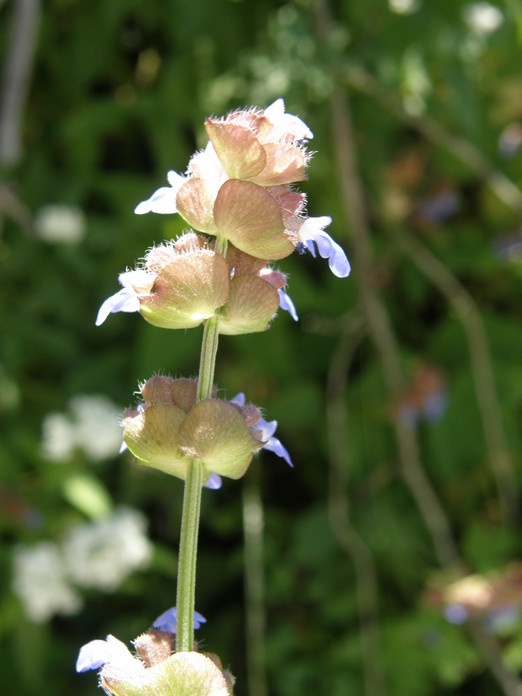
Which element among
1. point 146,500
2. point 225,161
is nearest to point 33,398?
point 146,500

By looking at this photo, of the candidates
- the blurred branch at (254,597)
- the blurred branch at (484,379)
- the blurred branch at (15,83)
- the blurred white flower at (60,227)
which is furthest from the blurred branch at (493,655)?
the blurred branch at (15,83)

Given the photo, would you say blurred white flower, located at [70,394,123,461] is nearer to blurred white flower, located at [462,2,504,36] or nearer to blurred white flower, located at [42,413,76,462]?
blurred white flower, located at [42,413,76,462]

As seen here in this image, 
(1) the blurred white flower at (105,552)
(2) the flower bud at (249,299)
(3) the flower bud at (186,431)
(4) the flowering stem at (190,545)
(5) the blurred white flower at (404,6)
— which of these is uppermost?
(5) the blurred white flower at (404,6)

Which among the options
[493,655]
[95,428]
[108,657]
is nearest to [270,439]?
[108,657]

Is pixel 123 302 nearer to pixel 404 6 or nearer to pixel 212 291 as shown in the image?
pixel 212 291

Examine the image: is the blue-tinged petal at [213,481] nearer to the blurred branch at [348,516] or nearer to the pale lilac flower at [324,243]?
the pale lilac flower at [324,243]

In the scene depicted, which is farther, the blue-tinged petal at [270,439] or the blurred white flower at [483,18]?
the blurred white flower at [483,18]
